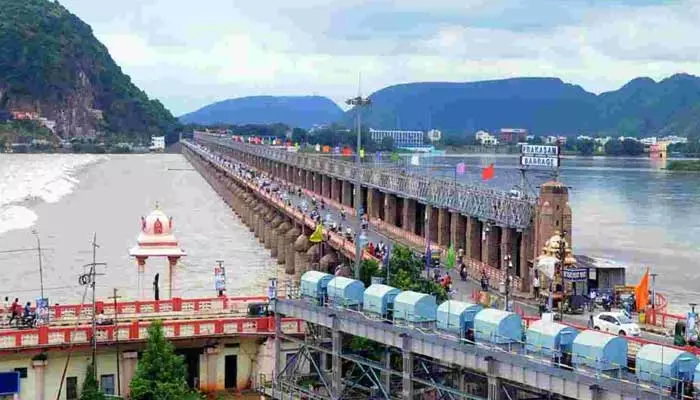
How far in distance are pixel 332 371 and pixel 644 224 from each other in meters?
77.7

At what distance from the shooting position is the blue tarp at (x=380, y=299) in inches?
1184

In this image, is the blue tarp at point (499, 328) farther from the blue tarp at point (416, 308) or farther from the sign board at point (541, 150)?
the sign board at point (541, 150)

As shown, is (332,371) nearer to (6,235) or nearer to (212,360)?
(212,360)

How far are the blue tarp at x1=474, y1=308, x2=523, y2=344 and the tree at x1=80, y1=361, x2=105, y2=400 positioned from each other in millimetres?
12878

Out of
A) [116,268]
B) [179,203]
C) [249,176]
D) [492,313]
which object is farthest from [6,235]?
[492,313]

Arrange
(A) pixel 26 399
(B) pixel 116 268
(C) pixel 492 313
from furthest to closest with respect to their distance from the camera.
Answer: (B) pixel 116 268, (A) pixel 26 399, (C) pixel 492 313

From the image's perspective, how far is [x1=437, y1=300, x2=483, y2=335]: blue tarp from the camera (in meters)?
27.5

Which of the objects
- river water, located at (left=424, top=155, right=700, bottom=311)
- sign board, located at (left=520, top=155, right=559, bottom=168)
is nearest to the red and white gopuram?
sign board, located at (left=520, top=155, right=559, bottom=168)

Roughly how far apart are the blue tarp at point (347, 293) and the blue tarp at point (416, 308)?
101 inches

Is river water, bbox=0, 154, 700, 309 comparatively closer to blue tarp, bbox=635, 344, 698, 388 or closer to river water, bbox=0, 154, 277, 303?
river water, bbox=0, 154, 277, 303

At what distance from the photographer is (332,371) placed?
3170cm

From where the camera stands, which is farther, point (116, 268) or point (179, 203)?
point (179, 203)

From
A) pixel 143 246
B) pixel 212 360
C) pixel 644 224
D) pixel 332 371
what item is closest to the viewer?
pixel 332 371

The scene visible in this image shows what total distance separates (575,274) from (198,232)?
236ft
